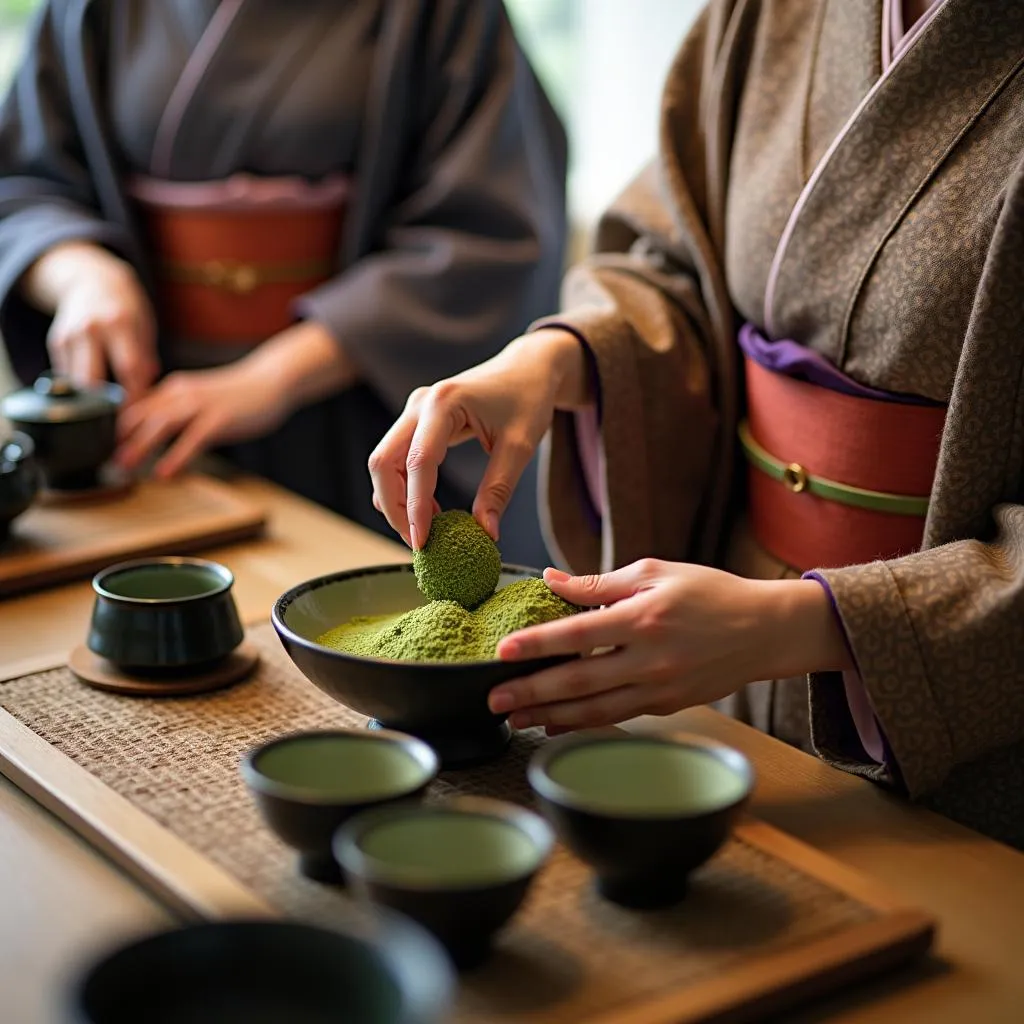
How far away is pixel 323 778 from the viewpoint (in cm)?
91

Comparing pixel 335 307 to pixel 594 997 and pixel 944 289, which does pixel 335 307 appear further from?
pixel 594 997

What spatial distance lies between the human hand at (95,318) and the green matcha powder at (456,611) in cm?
89

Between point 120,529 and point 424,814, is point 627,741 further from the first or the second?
point 120,529

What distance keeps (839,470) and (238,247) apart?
1.10 m

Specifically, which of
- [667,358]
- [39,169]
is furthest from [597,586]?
[39,169]

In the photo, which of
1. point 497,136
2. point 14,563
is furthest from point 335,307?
point 14,563

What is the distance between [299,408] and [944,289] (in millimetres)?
1183

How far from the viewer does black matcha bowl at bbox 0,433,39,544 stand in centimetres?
154

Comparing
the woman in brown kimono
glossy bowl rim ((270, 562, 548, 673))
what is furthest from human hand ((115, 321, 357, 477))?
glossy bowl rim ((270, 562, 548, 673))

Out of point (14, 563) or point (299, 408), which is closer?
point (14, 563)

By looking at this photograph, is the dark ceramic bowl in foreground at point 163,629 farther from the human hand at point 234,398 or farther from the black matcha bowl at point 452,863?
the human hand at point 234,398

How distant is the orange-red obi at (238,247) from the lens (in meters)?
2.07

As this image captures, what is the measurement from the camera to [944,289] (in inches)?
46.8

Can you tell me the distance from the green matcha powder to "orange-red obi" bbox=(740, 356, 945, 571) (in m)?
0.35
